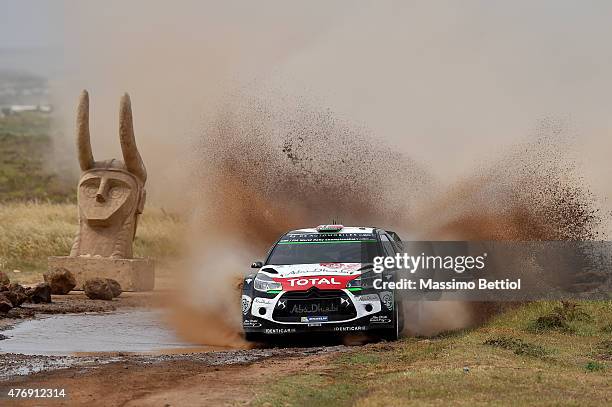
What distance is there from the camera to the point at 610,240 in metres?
27.2

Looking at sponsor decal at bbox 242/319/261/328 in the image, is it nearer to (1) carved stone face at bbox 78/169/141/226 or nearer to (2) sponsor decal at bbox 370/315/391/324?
(2) sponsor decal at bbox 370/315/391/324

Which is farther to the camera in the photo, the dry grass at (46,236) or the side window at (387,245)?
the dry grass at (46,236)

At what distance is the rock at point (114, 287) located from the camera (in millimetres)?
25328

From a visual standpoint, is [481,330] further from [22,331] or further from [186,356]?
[22,331]

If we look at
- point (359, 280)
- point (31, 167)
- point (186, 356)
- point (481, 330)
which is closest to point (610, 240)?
point (481, 330)

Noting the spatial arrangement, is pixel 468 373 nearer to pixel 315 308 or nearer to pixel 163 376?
pixel 163 376

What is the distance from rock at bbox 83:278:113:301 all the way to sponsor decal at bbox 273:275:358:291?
921cm

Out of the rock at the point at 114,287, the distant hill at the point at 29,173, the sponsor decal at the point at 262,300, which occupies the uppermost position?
the distant hill at the point at 29,173

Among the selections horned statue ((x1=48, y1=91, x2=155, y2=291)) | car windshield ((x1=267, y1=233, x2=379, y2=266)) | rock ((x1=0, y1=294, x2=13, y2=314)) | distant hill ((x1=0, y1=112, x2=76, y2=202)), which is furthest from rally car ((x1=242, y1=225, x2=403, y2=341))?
distant hill ((x1=0, y1=112, x2=76, y2=202))

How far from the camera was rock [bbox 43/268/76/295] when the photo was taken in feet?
83.6

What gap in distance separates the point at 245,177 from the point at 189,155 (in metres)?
2.36

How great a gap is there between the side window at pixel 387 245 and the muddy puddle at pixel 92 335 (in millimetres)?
3028

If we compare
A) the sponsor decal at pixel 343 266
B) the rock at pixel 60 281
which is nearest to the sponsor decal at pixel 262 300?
the sponsor decal at pixel 343 266

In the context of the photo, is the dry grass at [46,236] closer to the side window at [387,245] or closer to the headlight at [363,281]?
the side window at [387,245]
